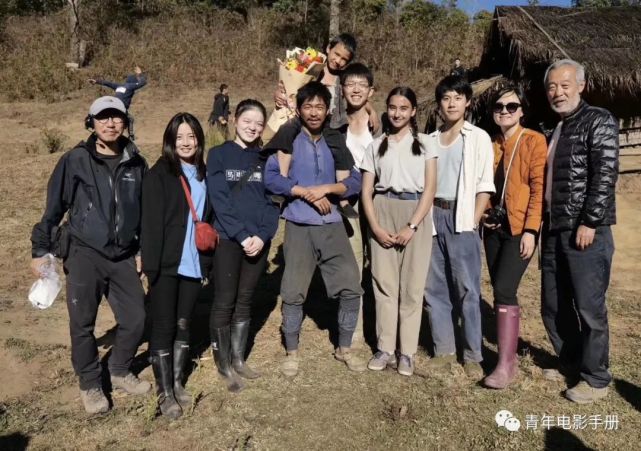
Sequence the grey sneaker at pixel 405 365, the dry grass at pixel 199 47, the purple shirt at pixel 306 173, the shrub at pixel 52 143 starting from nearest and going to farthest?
the purple shirt at pixel 306 173 < the grey sneaker at pixel 405 365 < the shrub at pixel 52 143 < the dry grass at pixel 199 47

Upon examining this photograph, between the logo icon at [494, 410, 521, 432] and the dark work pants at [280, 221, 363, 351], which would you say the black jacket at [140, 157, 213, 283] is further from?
the logo icon at [494, 410, 521, 432]

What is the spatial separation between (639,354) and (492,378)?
128 cm

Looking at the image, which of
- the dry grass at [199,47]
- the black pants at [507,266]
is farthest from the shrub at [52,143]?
the black pants at [507,266]

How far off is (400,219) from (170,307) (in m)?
1.38

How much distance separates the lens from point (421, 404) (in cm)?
307

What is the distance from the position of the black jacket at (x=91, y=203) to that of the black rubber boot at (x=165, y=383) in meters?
0.58

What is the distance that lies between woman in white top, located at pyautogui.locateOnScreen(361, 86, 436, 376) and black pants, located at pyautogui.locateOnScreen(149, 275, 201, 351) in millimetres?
1118

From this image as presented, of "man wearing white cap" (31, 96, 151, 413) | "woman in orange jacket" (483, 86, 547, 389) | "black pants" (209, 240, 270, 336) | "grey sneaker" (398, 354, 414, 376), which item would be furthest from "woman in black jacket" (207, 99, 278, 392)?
"woman in orange jacket" (483, 86, 547, 389)

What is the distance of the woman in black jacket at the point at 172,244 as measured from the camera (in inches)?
108

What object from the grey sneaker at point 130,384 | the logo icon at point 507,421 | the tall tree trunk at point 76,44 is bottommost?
the logo icon at point 507,421

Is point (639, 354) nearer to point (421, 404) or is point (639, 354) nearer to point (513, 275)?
point (513, 275)

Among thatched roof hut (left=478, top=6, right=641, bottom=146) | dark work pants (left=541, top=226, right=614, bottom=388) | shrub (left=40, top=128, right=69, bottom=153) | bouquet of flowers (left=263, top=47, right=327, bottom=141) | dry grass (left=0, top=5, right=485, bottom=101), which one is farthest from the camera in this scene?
dry grass (left=0, top=5, right=485, bottom=101)

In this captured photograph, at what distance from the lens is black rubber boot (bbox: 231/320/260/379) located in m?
3.20

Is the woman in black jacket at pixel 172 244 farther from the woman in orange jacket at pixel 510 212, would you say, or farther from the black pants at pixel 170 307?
the woman in orange jacket at pixel 510 212
